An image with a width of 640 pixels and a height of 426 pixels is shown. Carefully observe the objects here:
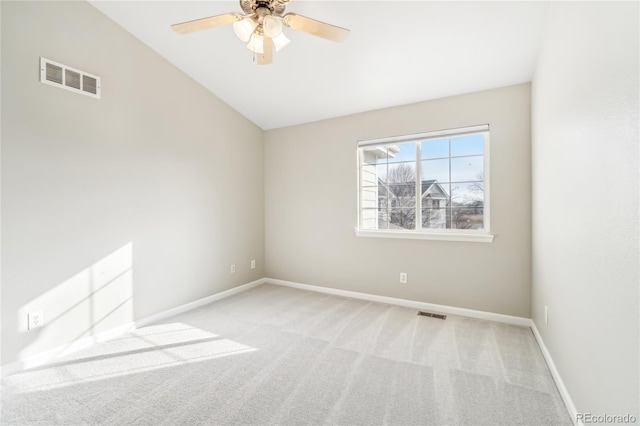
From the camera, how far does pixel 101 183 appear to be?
263cm

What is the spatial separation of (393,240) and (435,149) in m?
1.19

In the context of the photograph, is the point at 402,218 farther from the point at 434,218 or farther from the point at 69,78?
the point at 69,78

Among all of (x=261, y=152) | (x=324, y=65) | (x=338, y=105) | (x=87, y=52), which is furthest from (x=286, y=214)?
(x=87, y=52)

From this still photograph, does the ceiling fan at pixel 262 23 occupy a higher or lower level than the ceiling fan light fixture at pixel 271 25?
higher

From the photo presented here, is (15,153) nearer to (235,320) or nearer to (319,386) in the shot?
(235,320)

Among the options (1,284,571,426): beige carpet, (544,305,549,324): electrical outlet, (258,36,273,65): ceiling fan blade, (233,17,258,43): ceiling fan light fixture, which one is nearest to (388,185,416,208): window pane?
(1,284,571,426): beige carpet

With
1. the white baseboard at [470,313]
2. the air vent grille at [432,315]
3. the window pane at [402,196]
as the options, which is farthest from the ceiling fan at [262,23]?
the air vent grille at [432,315]

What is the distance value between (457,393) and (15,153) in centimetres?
357

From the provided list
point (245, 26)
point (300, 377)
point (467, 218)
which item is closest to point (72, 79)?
point (245, 26)

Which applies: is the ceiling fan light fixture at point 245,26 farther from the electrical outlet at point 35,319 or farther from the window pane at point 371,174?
the electrical outlet at point 35,319

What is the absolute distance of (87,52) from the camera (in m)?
2.54

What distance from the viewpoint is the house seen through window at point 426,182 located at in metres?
3.12

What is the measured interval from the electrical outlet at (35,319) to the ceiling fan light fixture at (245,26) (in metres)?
2.62

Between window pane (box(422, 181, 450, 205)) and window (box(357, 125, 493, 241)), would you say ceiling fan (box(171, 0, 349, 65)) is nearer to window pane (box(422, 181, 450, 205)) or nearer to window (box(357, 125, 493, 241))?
window (box(357, 125, 493, 241))
